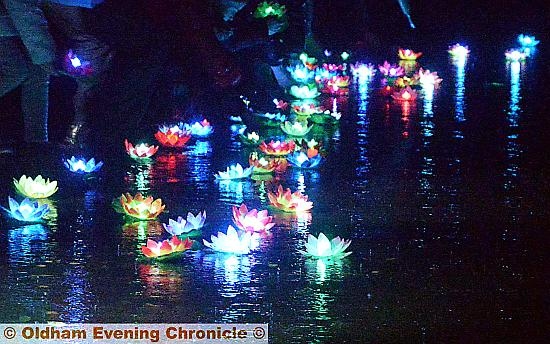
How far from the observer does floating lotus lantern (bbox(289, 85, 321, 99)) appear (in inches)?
455

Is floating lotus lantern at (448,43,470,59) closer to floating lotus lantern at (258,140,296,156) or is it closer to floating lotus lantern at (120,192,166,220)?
floating lotus lantern at (258,140,296,156)

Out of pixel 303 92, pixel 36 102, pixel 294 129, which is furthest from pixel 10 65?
pixel 303 92

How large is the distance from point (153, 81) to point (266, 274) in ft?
14.5

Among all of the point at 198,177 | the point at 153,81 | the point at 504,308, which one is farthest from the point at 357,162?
the point at 504,308

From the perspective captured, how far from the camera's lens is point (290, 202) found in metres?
6.48

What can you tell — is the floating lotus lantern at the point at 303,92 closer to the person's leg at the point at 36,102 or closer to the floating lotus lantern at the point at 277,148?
the floating lotus lantern at the point at 277,148

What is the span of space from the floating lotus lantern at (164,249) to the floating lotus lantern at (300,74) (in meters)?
6.69

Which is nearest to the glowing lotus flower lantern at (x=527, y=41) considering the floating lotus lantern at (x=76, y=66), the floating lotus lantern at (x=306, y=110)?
the floating lotus lantern at (x=306, y=110)

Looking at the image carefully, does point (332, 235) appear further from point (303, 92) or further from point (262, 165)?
point (303, 92)

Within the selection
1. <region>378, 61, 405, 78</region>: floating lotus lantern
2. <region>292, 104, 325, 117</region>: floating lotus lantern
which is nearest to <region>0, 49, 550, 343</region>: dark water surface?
<region>292, 104, 325, 117</region>: floating lotus lantern

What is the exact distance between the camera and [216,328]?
4402mm

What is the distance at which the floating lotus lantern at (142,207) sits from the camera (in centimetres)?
623

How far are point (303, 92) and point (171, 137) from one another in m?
3.24

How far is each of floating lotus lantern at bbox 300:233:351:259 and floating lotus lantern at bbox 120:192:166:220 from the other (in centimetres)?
109
